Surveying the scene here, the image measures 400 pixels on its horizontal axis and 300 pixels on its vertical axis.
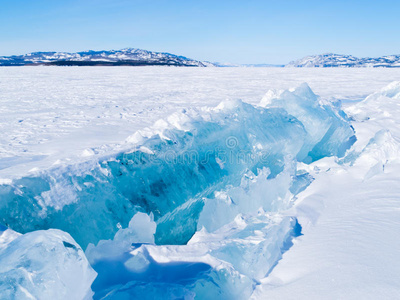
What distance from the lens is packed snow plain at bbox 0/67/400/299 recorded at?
4.38ft

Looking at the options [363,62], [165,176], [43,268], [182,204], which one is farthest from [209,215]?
[363,62]

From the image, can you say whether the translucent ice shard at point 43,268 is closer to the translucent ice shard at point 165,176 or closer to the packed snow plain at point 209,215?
the packed snow plain at point 209,215

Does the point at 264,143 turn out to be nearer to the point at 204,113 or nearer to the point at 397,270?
the point at 204,113

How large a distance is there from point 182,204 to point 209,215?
0.87ft

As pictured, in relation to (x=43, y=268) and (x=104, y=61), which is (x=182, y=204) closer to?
(x=43, y=268)

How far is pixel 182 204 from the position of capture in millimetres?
2395

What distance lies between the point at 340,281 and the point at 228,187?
147 cm

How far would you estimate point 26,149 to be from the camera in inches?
163

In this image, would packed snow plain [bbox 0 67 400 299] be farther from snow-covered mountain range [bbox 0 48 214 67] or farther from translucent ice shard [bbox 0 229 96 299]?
snow-covered mountain range [bbox 0 48 214 67]

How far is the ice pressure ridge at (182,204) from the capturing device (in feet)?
5.16

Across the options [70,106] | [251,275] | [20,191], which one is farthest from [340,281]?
[70,106]

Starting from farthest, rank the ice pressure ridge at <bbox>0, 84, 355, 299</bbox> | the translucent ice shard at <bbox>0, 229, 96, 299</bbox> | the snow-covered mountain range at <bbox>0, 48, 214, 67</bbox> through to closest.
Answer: the snow-covered mountain range at <bbox>0, 48, 214, 67</bbox>
the ice pressure ridge at <bbox>0, 84, 355, 299</bbox>
the translucent ice shard at <bbox>0, 229, 96, 299</bbox>

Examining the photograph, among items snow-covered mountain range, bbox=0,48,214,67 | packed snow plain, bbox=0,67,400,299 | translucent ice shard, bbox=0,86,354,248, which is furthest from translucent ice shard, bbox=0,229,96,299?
snow-covered mountain range, bbox=0,48,214,67

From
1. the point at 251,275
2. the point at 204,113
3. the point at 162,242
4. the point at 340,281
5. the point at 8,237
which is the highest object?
the point at 204,113
